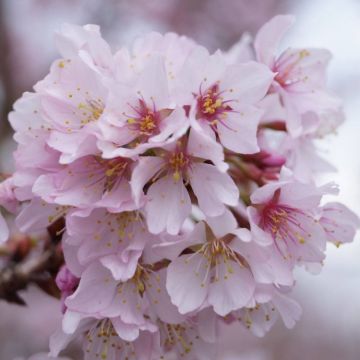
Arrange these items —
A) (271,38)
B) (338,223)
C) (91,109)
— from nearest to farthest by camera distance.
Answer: (91,109) < (338,223) < (271,38)

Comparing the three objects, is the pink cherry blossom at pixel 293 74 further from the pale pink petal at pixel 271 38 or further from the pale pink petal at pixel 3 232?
the pale pink petal at pixel 3 232

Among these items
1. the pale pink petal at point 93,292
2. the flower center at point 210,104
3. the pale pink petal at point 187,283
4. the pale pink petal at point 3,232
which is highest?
the flower center at point 210,104

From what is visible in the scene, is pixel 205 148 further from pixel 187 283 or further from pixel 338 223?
pixel 338 223

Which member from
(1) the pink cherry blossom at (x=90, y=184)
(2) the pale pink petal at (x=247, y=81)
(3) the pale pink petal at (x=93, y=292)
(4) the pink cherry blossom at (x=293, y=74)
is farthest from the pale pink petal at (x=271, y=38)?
(3) the pale pink petal at (x=93, y=292)

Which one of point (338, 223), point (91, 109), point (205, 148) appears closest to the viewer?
point (205, 148)

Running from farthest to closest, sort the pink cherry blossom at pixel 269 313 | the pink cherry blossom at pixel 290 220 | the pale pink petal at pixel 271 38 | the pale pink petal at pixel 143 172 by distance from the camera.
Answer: the pale pink petal at pixel 271 38 < the pink cherry blossom at pixel 269 313 < the pink cherry blossom at pixel 290 220 < the pale pink petal at pixel 143 172

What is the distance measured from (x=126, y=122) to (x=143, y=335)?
476 millimetres

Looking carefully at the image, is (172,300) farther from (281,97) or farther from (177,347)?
(281,97)

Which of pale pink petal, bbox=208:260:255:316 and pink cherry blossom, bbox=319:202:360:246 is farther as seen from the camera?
pink cherry blossom, bbox=319:202:360:246

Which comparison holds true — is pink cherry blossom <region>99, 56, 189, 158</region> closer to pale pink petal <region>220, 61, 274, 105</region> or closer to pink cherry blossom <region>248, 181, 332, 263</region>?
pale pink petal <region>220, 61, 274, 105</region>

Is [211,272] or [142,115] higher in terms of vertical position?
[142,115]

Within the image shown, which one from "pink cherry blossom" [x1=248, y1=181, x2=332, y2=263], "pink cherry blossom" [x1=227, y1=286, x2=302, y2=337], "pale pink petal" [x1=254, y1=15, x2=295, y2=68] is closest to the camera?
"pink cherry blossom" [x1=248, y1=181, x2=332, y2=263]

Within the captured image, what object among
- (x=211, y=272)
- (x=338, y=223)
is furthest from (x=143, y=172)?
(x=338, y=223)

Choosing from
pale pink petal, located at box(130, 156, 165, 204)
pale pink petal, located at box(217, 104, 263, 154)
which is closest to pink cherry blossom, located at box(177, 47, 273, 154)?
pale pink petal, located at box(217, 104, 263, 154)
